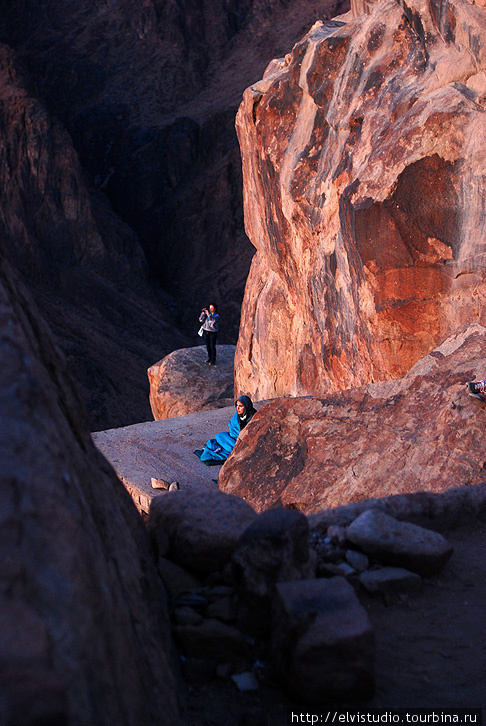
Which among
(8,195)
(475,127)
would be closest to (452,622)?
(475,127)

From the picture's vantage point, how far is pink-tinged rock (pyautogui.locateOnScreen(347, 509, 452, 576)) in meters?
2.64

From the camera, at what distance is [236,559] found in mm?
2260

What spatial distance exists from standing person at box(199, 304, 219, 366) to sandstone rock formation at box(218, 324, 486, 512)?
19.9 ft

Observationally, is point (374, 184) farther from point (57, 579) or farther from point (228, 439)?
point (57, 579)

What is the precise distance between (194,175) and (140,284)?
611 cm

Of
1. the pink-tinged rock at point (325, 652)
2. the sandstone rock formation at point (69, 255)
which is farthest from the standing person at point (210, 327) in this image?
the pink-tinged rock at point (325, 652)

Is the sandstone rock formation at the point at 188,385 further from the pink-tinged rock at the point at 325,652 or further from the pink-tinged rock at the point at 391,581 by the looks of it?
the pink-tinged rock at the point at 325,652

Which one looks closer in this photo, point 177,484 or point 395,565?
point 395,565

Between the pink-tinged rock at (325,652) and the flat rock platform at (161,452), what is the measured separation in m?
4.55

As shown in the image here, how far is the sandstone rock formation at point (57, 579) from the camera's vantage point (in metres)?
1.15

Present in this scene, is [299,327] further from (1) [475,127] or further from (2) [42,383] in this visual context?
(2) [42,383]

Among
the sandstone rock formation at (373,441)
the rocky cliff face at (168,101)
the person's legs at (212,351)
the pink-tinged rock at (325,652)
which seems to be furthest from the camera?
the rocky cliff face at (168,101)

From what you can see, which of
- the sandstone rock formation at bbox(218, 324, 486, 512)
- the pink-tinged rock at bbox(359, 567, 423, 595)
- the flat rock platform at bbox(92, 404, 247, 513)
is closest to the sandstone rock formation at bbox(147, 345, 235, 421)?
the flat rock platform at bbox(92, 404, 247, 513)

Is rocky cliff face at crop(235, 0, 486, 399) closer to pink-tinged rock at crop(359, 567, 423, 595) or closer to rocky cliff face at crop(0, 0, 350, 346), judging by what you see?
pink-tinged rock at crop(359, 567, 423, 595)
